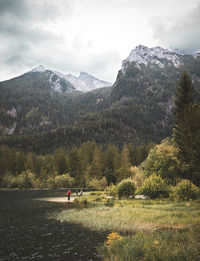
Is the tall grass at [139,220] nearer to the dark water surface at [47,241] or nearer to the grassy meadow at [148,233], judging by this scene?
the grassy meadow at [148,233]

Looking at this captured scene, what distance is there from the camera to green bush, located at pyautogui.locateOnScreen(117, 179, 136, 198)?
155 feet

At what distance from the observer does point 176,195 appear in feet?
116

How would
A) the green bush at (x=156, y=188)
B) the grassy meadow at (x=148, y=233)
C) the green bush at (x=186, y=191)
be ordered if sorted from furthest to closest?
the green bush at (x=156, y=188)
the green bush at (x=186, y=191)
the grassy meadow at (x=148, y=233)

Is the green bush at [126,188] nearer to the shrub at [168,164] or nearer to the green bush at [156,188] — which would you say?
the shrub at [168,164]

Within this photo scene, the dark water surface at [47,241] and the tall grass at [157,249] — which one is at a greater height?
the tall grass at [157,249]

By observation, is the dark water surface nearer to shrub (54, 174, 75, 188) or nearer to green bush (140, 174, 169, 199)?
green bush (140, 174, 169, 199)

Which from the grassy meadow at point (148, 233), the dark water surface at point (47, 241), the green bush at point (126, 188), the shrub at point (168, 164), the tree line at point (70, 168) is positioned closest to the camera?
the grassy meadow at point (148, 233)

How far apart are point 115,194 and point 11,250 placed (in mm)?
37318

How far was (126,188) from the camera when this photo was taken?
47531 mm

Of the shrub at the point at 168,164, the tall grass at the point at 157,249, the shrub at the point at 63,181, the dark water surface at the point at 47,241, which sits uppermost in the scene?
the shrub at the point at 168,164

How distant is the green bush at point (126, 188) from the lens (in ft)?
155

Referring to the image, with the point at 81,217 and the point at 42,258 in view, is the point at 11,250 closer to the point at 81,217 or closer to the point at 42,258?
the point at 42,258

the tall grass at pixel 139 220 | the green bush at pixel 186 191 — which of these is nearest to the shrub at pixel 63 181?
the tall grass at pixel 139 220

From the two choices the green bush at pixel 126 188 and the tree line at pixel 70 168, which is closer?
the green bush at pixel 126 188
